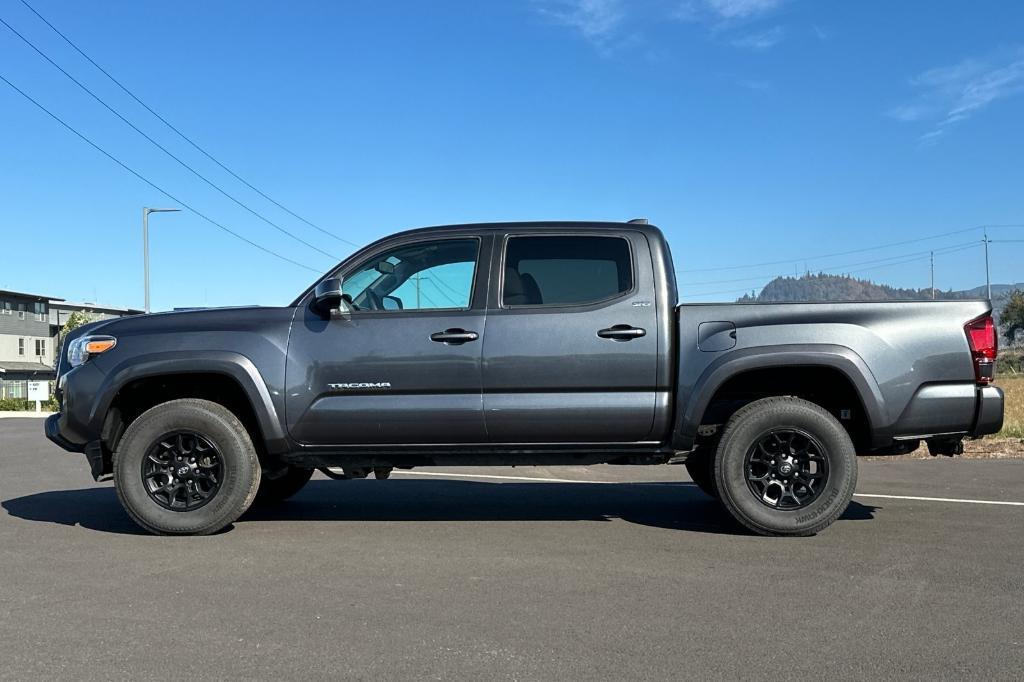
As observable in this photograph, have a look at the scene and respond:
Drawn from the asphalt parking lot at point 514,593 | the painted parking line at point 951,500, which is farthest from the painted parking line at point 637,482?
the asphalt parking lot at point 514,593

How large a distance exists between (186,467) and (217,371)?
2.20 feet

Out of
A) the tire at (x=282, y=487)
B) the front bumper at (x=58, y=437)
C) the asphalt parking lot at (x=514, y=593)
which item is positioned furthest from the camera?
the tire at (x=282, y=487)

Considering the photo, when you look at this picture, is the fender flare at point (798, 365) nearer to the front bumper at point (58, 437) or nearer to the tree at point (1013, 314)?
the front bumper at point (58, 437)

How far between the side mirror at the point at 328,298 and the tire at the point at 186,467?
0.91m

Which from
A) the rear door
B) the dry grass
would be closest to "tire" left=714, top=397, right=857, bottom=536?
the rear door

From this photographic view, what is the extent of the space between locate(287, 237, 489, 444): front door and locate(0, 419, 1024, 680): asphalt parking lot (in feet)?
2.26

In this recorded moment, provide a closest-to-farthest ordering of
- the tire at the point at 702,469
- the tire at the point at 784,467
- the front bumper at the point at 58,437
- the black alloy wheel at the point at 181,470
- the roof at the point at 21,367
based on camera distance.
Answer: the tire at the point at 784,467, the black alloy wheel at the point at 181,470, the front bumper at the point at 58,437, the tire at the point at 702,469, the roof at the point at 21,367

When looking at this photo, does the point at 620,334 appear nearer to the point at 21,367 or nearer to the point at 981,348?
the point at 981,348

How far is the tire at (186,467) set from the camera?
5.51m

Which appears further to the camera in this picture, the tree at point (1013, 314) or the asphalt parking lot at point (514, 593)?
the tree at point (1013, 314)

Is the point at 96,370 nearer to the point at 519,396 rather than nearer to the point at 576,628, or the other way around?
the point at 519,396

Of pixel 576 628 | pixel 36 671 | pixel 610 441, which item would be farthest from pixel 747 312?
pixel 36 671

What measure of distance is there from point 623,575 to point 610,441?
1190mm

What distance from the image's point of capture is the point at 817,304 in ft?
17.9
